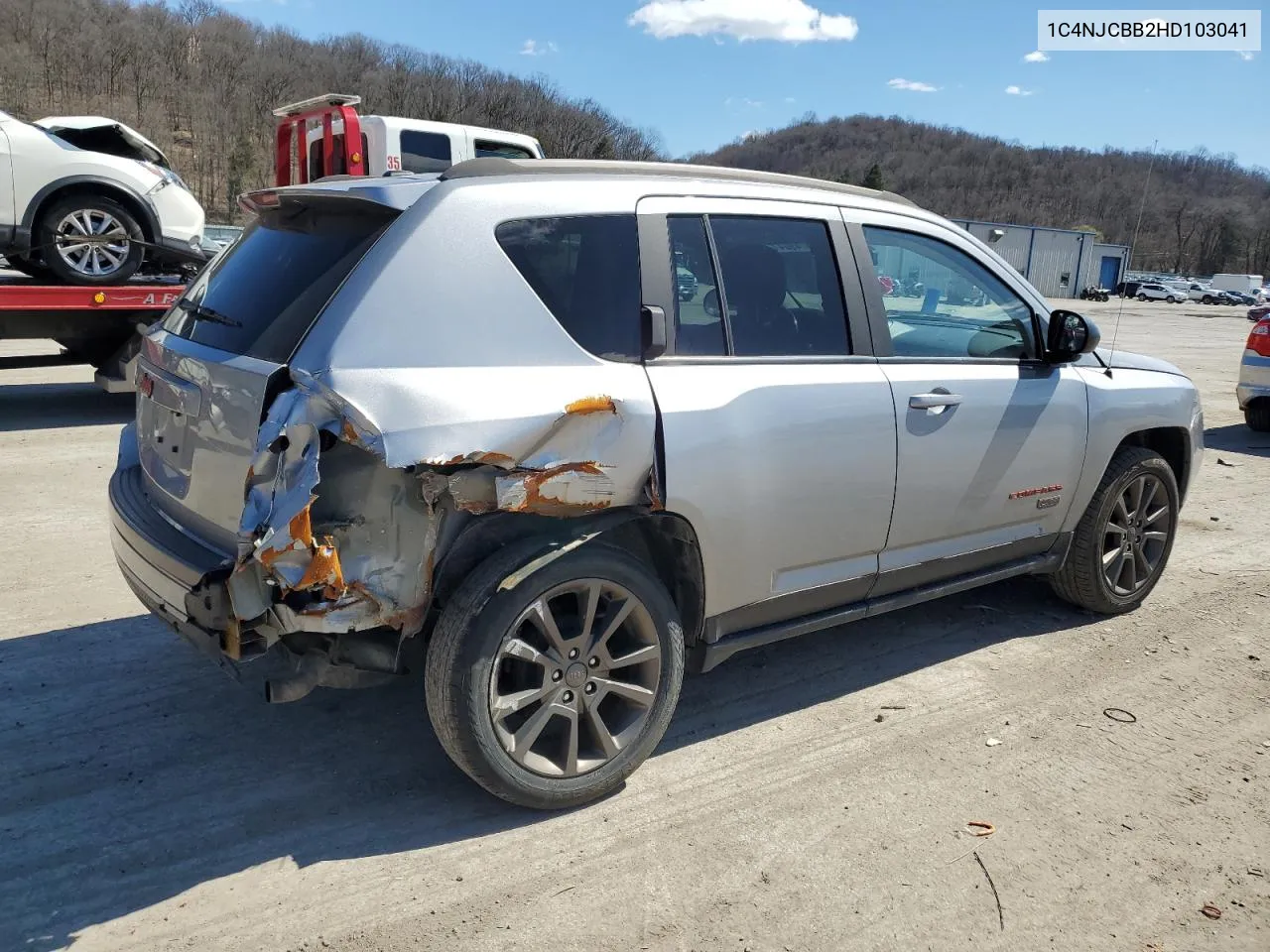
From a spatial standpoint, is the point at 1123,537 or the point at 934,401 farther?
the point at 1123,537

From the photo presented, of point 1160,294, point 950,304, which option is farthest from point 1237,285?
point 950,304

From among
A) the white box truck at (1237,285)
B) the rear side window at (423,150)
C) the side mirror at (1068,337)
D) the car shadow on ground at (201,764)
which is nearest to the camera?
the car shadow on ground at (201,764)

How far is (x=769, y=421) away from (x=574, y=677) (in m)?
1.05

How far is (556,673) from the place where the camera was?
9.87 feet

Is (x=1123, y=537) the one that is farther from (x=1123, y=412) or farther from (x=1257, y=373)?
(x=1257, y=373)

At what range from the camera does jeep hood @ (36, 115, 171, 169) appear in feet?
27.0

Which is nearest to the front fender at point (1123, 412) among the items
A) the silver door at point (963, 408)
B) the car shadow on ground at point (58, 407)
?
the silver door at point (963, 408)

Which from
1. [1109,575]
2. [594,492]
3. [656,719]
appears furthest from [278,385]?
[1109,575]

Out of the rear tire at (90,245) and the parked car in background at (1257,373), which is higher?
the rear tire at (90,245)

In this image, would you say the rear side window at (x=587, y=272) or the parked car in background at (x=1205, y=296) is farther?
the parked car in background at (x=1205, y=296)

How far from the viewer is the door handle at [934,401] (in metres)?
3.64

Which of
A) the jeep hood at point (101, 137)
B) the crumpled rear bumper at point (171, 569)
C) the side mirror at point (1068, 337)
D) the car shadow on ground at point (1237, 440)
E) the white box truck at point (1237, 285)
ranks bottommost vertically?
the car shadow on ground at point (1237, 440)

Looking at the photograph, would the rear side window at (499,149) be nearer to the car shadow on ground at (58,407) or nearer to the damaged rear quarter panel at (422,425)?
the car shadow on ground at (58,407)

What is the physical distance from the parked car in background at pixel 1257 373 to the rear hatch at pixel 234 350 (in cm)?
1014
